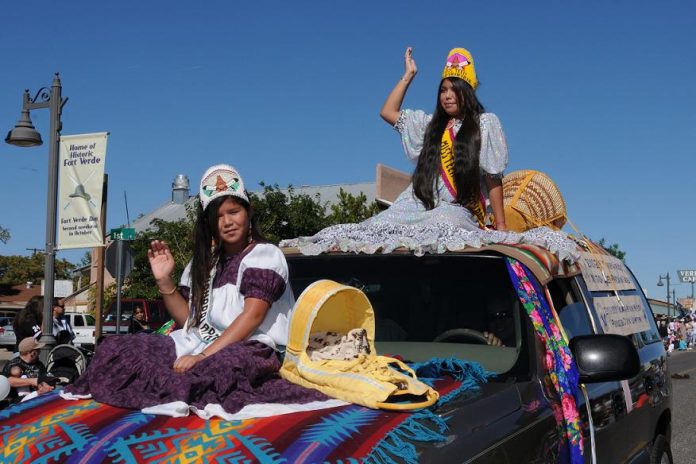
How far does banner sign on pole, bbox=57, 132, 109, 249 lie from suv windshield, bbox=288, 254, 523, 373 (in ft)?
26.4

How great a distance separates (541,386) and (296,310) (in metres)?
0.90

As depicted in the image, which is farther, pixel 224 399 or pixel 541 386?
pixel 541 386

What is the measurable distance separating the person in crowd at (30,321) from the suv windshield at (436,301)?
8.51 metres

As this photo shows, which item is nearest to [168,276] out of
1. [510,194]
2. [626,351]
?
[626,351]

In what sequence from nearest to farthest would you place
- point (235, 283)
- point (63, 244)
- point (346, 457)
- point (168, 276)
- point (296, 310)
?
point (346, 457) < point (296, 310) < point (235, 283) < point (168, 276) < point (63, 244)

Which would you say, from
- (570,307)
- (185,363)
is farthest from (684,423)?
(185,363)

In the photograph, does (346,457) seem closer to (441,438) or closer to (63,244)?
(441,438)

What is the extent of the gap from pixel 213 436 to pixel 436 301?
149 cm

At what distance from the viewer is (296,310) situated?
280cm

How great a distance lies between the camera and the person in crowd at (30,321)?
434 inches

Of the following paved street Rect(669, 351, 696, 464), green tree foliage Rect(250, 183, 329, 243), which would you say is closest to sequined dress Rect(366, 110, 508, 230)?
paved street Rect(669, 351, 696, 464)

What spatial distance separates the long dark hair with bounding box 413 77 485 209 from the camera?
4.21 meters

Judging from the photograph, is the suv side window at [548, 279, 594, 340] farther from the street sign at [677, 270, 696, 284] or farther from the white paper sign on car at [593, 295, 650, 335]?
the street sign at [677, 270, 696, 284]

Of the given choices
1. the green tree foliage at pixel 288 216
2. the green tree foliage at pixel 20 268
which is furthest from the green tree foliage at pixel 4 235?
the green tree foliage at pixel 288 216
